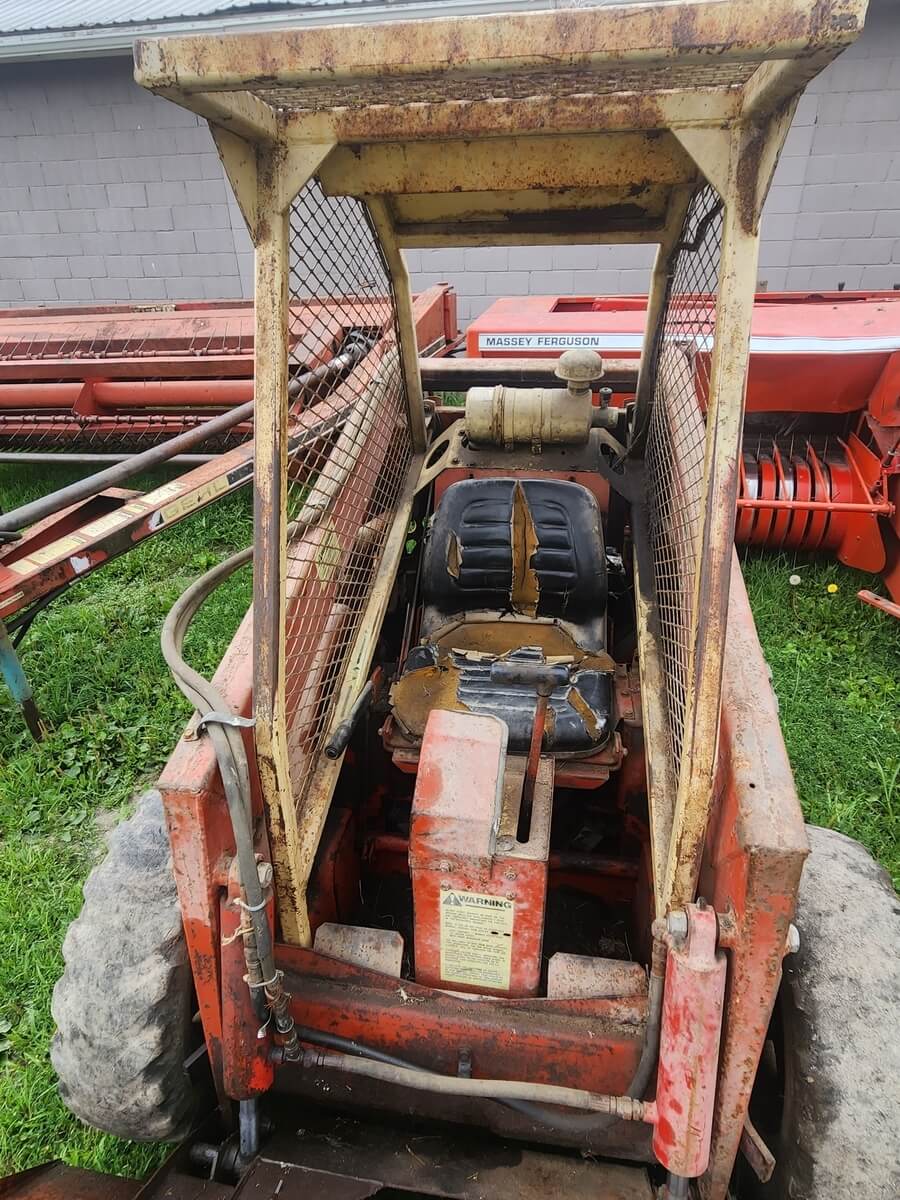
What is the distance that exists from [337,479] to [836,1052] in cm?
172

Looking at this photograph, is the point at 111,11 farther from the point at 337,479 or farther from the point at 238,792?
the point at 238,792

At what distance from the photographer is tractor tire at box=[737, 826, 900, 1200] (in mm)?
1363

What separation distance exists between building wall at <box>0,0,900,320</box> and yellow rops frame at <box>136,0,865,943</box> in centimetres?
583

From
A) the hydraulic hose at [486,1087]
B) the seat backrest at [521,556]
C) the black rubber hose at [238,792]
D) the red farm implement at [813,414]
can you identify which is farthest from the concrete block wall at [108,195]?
the hydraulic hose at [486,1087]

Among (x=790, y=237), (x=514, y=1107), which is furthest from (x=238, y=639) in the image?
(x=790, y=237)

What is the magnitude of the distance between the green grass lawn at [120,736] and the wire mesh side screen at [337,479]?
1138 mm

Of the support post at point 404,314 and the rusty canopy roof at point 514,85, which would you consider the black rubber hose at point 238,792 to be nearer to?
the rusty canopy roof at point 514,85

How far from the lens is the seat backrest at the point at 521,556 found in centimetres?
242

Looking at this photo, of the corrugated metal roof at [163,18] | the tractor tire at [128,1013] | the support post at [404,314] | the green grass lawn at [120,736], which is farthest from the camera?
the corrugated metal roof at [163,18]

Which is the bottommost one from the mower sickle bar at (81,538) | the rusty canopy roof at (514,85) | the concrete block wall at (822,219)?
the mower sickle bar at (81,538)

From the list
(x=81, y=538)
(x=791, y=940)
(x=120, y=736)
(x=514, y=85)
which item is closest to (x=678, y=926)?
(x=791, y=940)

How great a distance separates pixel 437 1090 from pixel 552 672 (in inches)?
39.0

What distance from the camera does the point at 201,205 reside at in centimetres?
787

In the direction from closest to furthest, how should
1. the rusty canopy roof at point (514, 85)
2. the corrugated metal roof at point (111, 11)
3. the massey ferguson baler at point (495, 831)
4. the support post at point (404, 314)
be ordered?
the rusty canopy roof at point (514, 85)
the massey ferguson baler at point (495, 831)
the support post at point (404, 314)
the corrugated metal roof at point (111, 11)
